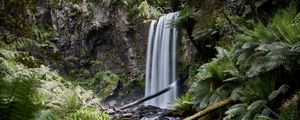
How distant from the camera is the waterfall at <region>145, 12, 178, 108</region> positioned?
15945 millimetres

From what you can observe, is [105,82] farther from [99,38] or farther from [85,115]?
[85,115]

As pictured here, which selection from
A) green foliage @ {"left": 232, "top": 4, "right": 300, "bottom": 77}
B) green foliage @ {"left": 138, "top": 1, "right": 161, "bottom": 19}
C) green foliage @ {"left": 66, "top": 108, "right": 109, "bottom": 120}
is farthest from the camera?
green foliage @ {"left": 138, "top": 1, "right": 161, "bottom": 19}

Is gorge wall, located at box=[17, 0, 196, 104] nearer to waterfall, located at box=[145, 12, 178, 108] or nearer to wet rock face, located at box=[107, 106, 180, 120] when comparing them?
waterfall, located at box=[145, 12, 178, 108]

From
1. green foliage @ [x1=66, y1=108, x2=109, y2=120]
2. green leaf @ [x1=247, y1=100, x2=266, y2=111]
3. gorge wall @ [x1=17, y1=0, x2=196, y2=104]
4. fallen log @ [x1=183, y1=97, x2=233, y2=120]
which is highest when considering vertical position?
gorge wall @ [x1=17, y1=0, x2=196, y2=104]

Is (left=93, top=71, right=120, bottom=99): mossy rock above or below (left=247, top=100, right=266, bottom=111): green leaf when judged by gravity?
above

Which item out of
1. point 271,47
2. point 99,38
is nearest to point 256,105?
point 271,47

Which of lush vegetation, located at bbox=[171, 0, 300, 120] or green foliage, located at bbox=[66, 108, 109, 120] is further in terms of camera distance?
green foliage, located at bbox=[66, 108, 109, 120]

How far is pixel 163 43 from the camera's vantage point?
16.9m

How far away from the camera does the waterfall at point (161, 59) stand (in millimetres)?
15945

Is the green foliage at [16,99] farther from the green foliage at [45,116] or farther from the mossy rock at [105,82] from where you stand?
the mossy rock at [105,82]

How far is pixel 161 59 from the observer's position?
16.7 m

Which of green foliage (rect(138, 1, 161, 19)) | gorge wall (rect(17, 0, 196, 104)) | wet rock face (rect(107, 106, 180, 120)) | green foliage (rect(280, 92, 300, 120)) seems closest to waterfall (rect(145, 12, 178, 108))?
green foliage (rect(138, 1, 161, 19))

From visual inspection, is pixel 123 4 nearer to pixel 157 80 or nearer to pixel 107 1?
pixel 107 1

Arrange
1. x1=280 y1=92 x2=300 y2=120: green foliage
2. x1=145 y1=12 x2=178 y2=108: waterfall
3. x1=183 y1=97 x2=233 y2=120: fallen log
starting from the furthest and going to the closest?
x1=145 y1=12 x2=178 y2=108: waterfall, x1=183 y1=97 x2=233 y2=120: fallen log, x1=280 y1=92 x2=300 y2=120: green foliage
